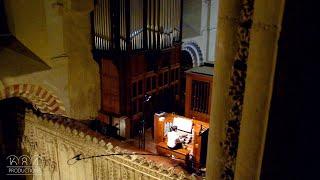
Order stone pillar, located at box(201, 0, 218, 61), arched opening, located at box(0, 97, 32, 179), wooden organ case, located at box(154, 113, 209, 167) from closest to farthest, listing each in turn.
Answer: arched opening, located at box(0, 97, 32, 179) < wooden organ case, located at box(154, 113, 209, 167) < stone pillar, located at box(201, 0, 218, 61)

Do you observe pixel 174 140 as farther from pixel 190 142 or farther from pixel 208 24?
pixel 208 24

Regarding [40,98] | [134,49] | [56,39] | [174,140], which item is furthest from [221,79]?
[134,49]

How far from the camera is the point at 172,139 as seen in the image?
7645 mm

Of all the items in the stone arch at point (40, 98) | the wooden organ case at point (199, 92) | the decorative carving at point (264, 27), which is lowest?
the wooden organ case at point (199, 92)

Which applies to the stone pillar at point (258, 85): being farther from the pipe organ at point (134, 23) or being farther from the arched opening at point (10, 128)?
the pipe organ at point (134, 23)

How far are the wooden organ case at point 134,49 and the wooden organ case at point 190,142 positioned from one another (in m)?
1.13

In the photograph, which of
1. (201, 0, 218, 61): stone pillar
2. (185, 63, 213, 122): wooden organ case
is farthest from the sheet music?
(201, 0, 218, 61): stone pillar

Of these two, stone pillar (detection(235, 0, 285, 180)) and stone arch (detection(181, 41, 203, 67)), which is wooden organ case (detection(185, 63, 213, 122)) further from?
stone pillar (detection(235, 0, 285, 180))

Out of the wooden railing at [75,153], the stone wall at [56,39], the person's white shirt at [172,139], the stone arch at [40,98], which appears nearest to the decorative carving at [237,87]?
the wooden railing at [75,153]

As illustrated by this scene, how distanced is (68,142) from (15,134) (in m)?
1.34

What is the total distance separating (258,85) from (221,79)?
0.69ft

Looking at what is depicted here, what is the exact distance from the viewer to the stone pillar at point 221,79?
4.66ft

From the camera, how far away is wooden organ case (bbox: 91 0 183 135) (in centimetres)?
779

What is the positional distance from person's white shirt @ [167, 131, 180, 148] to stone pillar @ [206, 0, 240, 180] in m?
6.01
